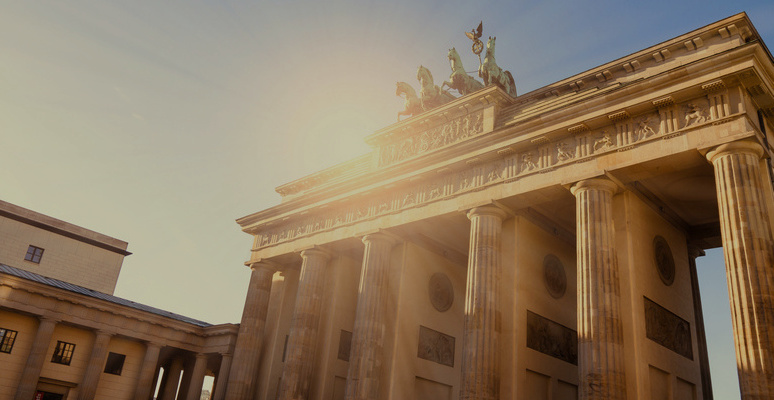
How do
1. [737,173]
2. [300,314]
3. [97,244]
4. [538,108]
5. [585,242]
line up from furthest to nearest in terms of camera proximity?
1. [97,244]
2. [300,314]
3. [538,108]
4. [585,242]
5. [737,173]

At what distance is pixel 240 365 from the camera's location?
89.9 ft

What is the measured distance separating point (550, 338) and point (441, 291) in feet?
19.2

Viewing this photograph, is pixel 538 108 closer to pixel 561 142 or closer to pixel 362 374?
pixel 561 142

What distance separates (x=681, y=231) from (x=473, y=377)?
1030 cm

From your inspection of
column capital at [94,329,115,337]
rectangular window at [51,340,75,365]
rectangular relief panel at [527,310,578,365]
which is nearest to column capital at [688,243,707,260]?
rectangular relief panel at [527,310,578,365]

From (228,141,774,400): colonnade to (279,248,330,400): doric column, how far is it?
1.7 inches

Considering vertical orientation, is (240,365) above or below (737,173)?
below

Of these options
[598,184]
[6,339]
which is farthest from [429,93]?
[6,339]

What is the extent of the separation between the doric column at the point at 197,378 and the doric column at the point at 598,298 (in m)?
24.0

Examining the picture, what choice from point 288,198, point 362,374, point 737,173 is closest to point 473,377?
point 362,374

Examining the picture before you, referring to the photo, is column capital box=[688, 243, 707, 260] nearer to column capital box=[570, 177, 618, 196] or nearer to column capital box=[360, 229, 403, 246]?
column capital box=[570, 177, 618, 196]

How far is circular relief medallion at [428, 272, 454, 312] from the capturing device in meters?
24.6

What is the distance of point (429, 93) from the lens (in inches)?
1024

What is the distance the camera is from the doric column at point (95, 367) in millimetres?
28552
